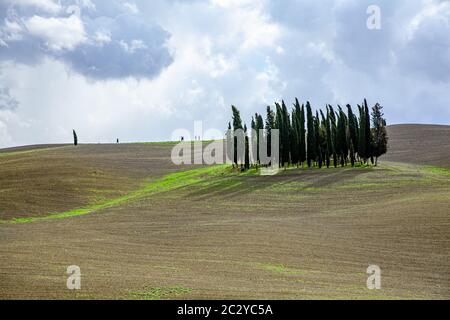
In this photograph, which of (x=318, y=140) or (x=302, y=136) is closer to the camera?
(x=318, y=140)

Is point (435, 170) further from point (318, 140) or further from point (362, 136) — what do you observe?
point (318, 140)

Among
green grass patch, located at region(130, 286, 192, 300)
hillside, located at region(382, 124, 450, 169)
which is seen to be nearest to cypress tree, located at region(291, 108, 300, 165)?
hillside, located at region(382, 124, 450, 169)

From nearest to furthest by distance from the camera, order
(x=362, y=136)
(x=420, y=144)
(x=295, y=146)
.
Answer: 1. (x=362, y=136)
2. (x=295, y=146)
3. (x=420, y=144)

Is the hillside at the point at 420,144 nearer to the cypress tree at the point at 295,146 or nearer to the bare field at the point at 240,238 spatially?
the cypress tree at the point at 295,146

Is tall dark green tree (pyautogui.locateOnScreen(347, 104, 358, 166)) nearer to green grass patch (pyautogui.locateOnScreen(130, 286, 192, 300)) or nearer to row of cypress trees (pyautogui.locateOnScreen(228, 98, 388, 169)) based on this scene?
row of cypress trees (pyautogui.locateOnScreen(228, 98, 388, 169))

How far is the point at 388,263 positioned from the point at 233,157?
57.7 m

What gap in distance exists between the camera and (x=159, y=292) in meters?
19.6

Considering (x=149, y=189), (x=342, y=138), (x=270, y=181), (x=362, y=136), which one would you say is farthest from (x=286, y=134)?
(x=149, y=189)

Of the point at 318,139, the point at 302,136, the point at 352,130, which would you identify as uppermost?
the point at 352,130

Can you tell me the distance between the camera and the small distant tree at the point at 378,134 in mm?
75688

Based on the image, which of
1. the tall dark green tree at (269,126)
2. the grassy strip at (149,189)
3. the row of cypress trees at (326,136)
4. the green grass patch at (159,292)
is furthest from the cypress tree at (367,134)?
the green grass patch at (159,292)

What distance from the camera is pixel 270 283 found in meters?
22.1

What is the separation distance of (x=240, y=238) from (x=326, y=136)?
152 ft
